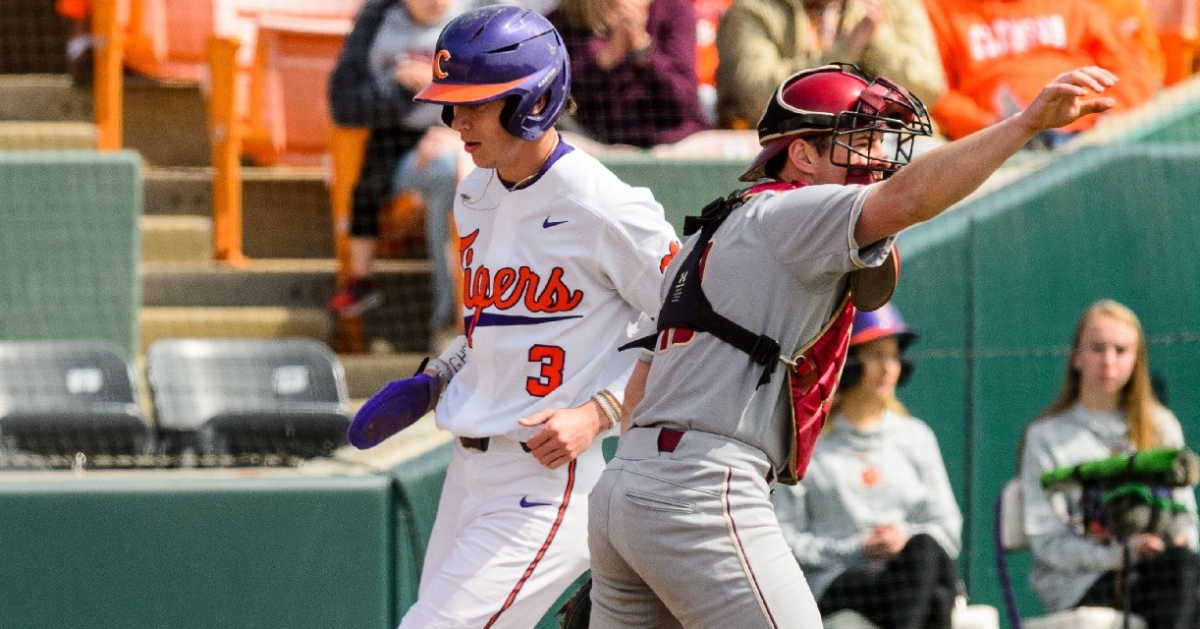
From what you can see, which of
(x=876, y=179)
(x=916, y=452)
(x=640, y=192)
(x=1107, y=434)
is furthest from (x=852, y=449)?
(x=876, y=179)

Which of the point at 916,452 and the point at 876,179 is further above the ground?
the point at 876,179

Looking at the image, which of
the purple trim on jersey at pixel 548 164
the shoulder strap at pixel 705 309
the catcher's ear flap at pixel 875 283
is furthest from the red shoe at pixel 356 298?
the catcher's ear flap at pixel 875 283

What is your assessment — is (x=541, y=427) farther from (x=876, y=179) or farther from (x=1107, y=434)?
(x=1107, y=434)

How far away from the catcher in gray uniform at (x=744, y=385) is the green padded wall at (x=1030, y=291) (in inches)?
116

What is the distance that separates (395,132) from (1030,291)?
2708 millimetres

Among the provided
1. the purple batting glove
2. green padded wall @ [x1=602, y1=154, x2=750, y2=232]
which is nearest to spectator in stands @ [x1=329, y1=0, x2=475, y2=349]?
A: green padded wall @ [x1=602, y1=154, x2=750, y2=232]

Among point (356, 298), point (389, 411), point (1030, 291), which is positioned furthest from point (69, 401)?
point (1030, 291)

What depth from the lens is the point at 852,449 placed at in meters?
4.95

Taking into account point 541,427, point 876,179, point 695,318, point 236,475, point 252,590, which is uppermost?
point 876,179

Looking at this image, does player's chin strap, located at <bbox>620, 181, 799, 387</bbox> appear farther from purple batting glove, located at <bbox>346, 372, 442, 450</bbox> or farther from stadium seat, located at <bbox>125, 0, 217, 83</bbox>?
stadium seat, located at <bbox>125, 0, 217, 83</bbox>

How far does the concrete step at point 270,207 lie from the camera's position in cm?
769

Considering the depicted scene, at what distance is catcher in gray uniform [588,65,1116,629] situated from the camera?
2670mm

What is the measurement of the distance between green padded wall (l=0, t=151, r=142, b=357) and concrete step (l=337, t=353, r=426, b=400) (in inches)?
38.1

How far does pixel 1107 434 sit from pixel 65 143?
16.8 ft
